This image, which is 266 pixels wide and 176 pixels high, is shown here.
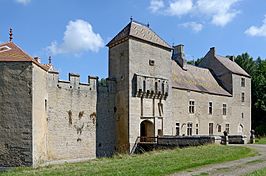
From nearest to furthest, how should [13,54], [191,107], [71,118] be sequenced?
[13,54], [71,118], [191,107]

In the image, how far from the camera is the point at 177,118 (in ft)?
100

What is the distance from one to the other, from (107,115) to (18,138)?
27.6 ft

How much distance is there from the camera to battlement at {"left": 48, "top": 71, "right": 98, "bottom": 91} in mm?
23470

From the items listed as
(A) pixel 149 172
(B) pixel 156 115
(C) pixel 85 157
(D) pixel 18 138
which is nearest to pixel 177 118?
(B) pixel 156 115

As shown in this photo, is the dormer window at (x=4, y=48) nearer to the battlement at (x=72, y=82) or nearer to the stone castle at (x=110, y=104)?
the stone castle at (x=110, y=104)

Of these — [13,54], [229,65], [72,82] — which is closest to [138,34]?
[72,82]

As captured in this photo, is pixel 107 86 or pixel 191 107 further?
pixel 191 107

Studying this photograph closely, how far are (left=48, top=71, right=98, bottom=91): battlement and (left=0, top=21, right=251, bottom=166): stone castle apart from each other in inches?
2.7

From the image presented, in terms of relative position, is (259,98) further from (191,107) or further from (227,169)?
(227,169)

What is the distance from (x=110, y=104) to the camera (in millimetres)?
27188

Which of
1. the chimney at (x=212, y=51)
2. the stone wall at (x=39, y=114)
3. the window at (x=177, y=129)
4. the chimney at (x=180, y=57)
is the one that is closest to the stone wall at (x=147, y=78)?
the window at (x=177, y=129)

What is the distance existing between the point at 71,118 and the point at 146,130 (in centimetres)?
706

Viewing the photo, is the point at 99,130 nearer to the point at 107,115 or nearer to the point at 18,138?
the point at 107,115

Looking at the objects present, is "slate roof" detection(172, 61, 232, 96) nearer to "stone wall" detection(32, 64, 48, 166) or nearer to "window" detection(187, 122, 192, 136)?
"window" detection(187, 122, 192, 136)
